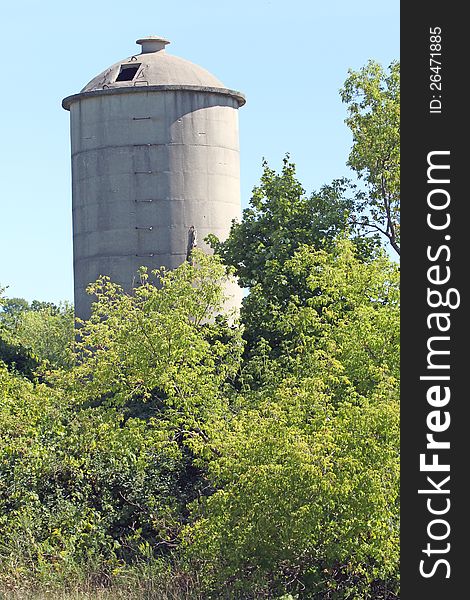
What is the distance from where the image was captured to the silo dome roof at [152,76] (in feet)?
120

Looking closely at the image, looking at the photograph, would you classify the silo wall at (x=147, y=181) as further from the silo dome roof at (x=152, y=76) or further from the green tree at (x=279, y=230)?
the green tree at (x=279, y=230)

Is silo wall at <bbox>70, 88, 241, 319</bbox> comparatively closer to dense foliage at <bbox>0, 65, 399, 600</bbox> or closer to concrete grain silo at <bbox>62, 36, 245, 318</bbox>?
concrete grain silo at <bbox>62, 36, 245, 318</bbox>

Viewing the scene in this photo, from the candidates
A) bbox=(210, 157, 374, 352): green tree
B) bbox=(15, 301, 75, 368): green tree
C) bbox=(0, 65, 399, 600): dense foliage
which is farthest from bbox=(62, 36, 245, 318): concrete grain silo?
bbox=(15, 301, 75, 368): green tree

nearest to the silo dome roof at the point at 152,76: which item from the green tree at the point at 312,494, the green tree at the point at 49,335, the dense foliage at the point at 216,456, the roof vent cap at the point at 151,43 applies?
the roof vent cap at the point at 151,43

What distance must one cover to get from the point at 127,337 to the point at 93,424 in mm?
1856

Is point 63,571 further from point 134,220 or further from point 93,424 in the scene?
point 134,220

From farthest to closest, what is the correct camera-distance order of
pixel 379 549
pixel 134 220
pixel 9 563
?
pixel 134 220, pixel 9 563, pixel 379 549

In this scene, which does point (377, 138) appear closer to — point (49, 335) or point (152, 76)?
point (152, 76)

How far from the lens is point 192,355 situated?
21.1 metres

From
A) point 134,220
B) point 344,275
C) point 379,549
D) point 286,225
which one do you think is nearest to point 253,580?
point 379,549

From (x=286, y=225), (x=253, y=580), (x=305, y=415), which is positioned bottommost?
(x=253, y=580)

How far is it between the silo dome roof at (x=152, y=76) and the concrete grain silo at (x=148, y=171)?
4cm

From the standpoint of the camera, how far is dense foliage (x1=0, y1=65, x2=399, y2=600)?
653 inches

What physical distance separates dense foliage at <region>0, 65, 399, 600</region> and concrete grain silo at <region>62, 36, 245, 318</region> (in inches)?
321
